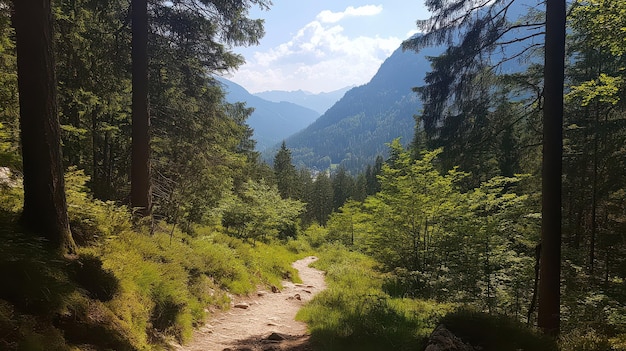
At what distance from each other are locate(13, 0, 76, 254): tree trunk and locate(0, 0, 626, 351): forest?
0.06ft

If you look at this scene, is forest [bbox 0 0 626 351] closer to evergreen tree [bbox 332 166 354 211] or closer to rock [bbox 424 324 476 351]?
rock [bbox 424 324 476 351]

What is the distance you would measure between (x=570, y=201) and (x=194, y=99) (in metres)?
15.2

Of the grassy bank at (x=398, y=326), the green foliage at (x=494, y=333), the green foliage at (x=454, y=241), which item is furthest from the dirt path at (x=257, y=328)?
the green foliage at (x=454, y=241)

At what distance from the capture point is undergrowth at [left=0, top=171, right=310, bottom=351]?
337cm

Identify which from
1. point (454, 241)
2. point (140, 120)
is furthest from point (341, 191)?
point (140, 120)

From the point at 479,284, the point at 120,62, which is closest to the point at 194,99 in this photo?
the point at 120,62

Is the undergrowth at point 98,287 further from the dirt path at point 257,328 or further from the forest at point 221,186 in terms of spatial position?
the dirt path at point 257,328

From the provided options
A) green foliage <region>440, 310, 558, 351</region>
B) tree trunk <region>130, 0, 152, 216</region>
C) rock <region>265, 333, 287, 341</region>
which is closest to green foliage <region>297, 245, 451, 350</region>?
rock <region>265, 333, 287, 341</region>

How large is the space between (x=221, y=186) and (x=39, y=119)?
6892 millimetres

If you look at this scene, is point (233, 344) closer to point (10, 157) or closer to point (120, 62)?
point (10, 157)

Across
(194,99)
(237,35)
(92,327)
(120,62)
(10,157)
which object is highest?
(237,35)

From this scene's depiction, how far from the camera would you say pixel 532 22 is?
6906 millimetres

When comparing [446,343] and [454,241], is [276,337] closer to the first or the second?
[446,343]

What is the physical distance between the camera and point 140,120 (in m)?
8.16
